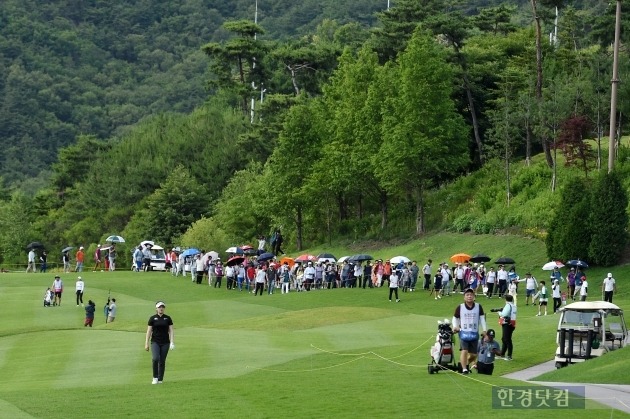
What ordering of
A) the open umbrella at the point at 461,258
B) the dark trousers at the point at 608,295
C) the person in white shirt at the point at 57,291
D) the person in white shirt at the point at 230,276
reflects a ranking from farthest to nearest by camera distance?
the person in white shirt at the point at 230,276, the open umbrella at the point at 461,258, the person in white shirt at the point at 57,291, the dark trousers at the point at 608,295

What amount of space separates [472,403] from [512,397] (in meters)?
0.84

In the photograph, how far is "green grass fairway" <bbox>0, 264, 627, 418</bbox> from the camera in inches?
917

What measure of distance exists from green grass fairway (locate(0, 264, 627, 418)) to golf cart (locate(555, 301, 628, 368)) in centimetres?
122

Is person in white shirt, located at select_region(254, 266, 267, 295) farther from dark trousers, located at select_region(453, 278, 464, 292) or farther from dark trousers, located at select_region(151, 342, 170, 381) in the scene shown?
dark trousers, located at select_region(151, 342, 170, 381)

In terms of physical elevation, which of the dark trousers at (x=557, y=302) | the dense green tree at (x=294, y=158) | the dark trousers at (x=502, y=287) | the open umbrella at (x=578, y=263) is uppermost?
the dense green tree at (x=294, y=158)

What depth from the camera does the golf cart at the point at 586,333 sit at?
3194 cm

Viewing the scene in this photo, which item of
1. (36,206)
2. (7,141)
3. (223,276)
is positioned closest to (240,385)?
(223,276)

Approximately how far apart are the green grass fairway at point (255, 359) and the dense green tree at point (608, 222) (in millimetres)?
7245

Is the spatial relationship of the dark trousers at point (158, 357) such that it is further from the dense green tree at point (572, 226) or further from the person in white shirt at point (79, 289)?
the dense green tree at point (572, 226)

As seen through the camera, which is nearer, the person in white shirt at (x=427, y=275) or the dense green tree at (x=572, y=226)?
the dense green tree at (x=572, y=226)

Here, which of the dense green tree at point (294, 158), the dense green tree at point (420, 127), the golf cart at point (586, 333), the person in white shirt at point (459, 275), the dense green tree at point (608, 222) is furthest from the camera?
the dense green tree at point (294, 158)

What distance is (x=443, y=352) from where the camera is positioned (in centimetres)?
2723

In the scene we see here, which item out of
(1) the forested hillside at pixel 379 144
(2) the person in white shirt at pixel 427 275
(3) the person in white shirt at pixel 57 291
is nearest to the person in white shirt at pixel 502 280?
(2) the person in white shirt at pixel 427 275

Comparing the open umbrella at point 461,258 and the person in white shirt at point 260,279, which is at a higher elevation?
the open umbrella at point 461,258
